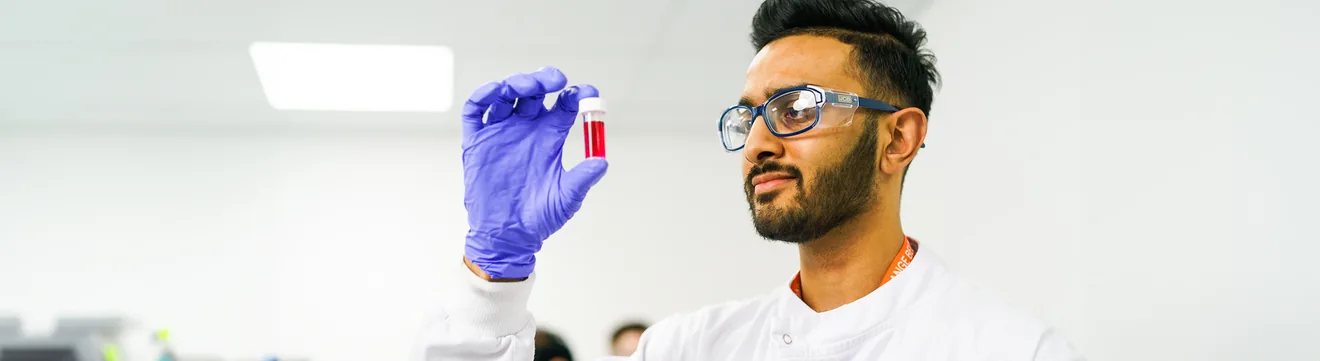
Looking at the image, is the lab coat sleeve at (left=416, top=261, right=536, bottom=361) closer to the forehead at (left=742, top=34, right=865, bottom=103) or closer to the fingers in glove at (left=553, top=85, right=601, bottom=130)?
the fingers in glove at (left=553, top=85, right=601, bottom=130)

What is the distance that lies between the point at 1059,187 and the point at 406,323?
140 inches

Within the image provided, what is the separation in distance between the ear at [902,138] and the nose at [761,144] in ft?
0.65

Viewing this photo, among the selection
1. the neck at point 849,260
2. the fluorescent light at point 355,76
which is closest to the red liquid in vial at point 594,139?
the neck at point 849,260

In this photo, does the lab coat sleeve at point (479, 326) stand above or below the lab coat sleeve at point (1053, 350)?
above

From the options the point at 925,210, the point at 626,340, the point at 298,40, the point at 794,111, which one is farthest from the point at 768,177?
the point at 298,40

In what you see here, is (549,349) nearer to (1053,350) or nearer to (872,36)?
(872,36)

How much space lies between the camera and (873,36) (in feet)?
5.52

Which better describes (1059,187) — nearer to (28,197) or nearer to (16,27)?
(16,27)

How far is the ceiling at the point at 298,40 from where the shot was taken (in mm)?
3469

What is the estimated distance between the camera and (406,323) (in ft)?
16.6

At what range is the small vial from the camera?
1.53 m

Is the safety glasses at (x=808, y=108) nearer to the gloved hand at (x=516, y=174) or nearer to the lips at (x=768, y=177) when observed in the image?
the lips at (x=768, y=177)

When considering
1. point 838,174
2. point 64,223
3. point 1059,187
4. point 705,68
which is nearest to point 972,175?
point 1059,187

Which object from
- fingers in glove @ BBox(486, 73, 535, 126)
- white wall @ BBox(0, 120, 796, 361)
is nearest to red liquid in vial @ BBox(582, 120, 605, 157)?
fingers in glove @ BBox(486, 73, 535, 126)
